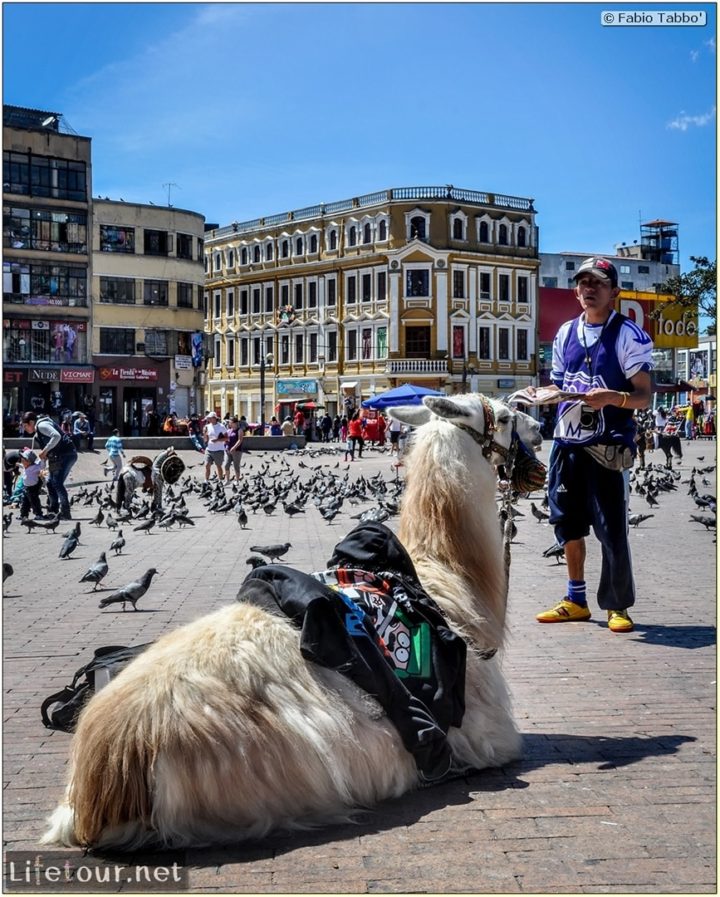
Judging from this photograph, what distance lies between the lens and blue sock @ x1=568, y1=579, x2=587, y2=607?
7.48 meters

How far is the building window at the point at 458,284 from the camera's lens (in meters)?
74.6

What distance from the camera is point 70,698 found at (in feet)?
14.6

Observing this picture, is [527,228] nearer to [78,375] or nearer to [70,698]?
[78,375]

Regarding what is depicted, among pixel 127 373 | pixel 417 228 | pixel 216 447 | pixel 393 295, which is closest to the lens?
pixel 216 447

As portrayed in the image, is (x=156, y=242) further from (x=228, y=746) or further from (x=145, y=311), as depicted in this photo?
(x=228, y=746)

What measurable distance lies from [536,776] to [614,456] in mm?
3103

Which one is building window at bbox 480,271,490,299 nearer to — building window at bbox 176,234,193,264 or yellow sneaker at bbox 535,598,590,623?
building window at bbox 176,234,193,264

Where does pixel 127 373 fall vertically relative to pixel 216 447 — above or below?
above

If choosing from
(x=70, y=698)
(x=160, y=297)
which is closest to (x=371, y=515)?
(x=70, y=698)

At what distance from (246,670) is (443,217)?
72.5 m

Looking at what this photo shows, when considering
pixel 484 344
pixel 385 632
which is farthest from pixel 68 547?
pixel 484 344

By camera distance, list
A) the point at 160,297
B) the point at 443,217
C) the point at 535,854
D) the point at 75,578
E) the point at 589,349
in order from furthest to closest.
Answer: the point at 443,217 → the point at 160,297 → the point at 75,578 → the point at 589,349 → the point at 535,854

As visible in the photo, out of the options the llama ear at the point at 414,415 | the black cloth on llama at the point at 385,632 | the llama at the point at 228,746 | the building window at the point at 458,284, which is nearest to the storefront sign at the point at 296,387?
the building window at the point at 458,284

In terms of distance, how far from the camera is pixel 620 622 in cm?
713
